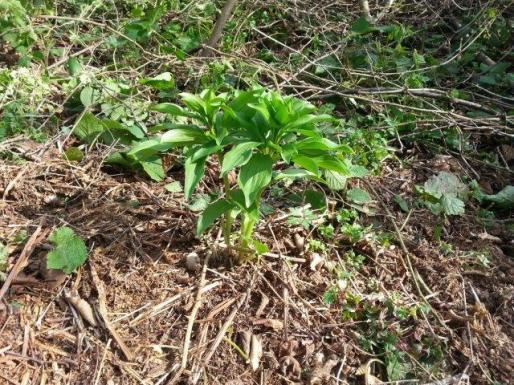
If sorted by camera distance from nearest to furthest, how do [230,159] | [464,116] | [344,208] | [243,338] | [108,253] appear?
[230,159]
[243,338]
[108,253]
[344,208]
[464,116]

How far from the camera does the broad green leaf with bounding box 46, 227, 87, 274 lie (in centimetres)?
206

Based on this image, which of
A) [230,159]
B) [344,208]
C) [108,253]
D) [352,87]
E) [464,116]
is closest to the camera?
[230,159]

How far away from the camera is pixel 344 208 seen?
2596 mm

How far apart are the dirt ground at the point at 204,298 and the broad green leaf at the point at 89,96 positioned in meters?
0.47

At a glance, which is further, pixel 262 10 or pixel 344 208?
pixel 262 10

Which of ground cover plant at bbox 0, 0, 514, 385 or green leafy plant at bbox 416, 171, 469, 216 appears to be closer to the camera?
ground cover plant at bbox 0, 0, 514, 385

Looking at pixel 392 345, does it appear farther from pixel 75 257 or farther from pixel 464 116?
pixel 464 116

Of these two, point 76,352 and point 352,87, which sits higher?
point 352,87

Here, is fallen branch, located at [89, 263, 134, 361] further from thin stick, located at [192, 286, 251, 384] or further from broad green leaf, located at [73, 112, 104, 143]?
broad green leaf, located at [73, 112, 104, 143]

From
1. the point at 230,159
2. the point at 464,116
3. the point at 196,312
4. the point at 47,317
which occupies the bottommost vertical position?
the point at 47,317

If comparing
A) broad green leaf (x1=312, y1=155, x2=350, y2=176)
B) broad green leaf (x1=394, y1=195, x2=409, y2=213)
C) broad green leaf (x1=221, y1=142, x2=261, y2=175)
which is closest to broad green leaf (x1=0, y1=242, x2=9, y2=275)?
broad green leaf (x1=221, y1=142, x2=261, y2=175)

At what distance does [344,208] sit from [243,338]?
2.72 ft

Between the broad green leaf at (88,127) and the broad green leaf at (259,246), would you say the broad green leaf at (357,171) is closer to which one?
the broad green leaf at (259,246)

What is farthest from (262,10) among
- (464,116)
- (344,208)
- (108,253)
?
(108,253)
